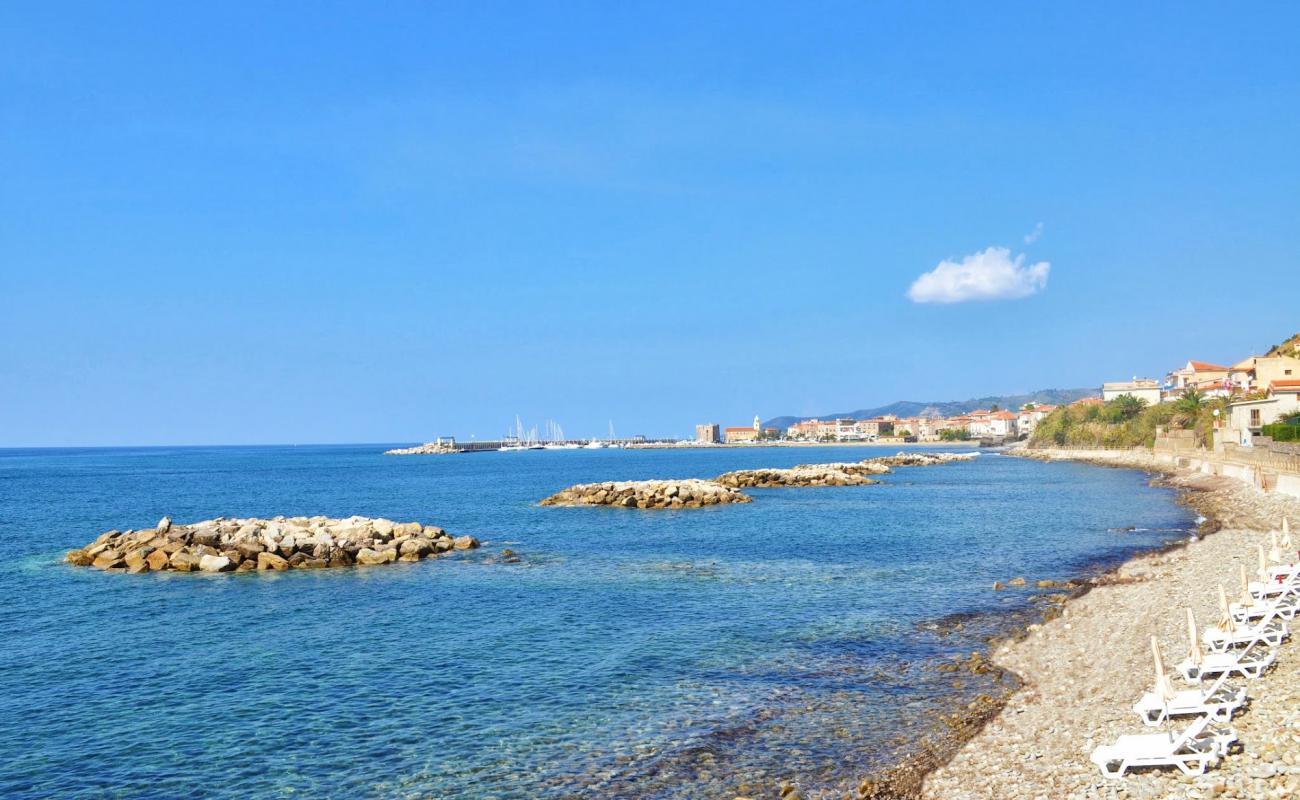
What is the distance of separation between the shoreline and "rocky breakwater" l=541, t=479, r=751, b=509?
34739mm

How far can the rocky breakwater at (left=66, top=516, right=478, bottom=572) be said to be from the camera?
3372cm

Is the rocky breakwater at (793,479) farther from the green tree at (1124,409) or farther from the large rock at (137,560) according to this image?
the green tree at (1124,409)

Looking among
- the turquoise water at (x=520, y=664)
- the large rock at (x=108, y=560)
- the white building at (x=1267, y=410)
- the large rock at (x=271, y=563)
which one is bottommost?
the turquoise water at (x=520, y=664)

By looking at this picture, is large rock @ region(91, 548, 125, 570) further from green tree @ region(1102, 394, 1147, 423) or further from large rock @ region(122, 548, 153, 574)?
green tree @ region(1102, 394, 1147, 423)

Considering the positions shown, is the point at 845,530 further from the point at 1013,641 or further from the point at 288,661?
the point at 288,661

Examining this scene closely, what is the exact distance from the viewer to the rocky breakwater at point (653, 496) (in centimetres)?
5891

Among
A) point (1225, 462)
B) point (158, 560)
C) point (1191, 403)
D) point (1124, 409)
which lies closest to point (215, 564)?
point (158, 560)

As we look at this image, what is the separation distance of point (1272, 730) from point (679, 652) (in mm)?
10876

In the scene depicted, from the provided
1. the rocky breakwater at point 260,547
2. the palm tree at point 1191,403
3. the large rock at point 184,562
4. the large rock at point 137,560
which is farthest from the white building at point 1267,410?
the large rock at point 137,560

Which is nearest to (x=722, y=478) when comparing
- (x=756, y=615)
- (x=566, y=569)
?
(x=566, y=569)

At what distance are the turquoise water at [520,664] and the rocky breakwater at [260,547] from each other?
5.25 ft

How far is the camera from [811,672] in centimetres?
1689

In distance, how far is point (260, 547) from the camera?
3494 cm

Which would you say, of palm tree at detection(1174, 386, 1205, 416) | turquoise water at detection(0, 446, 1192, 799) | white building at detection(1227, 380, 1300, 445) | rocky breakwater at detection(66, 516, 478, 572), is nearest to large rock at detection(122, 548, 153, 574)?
rocky breakwater at detection(66, 516, 478, 572)
